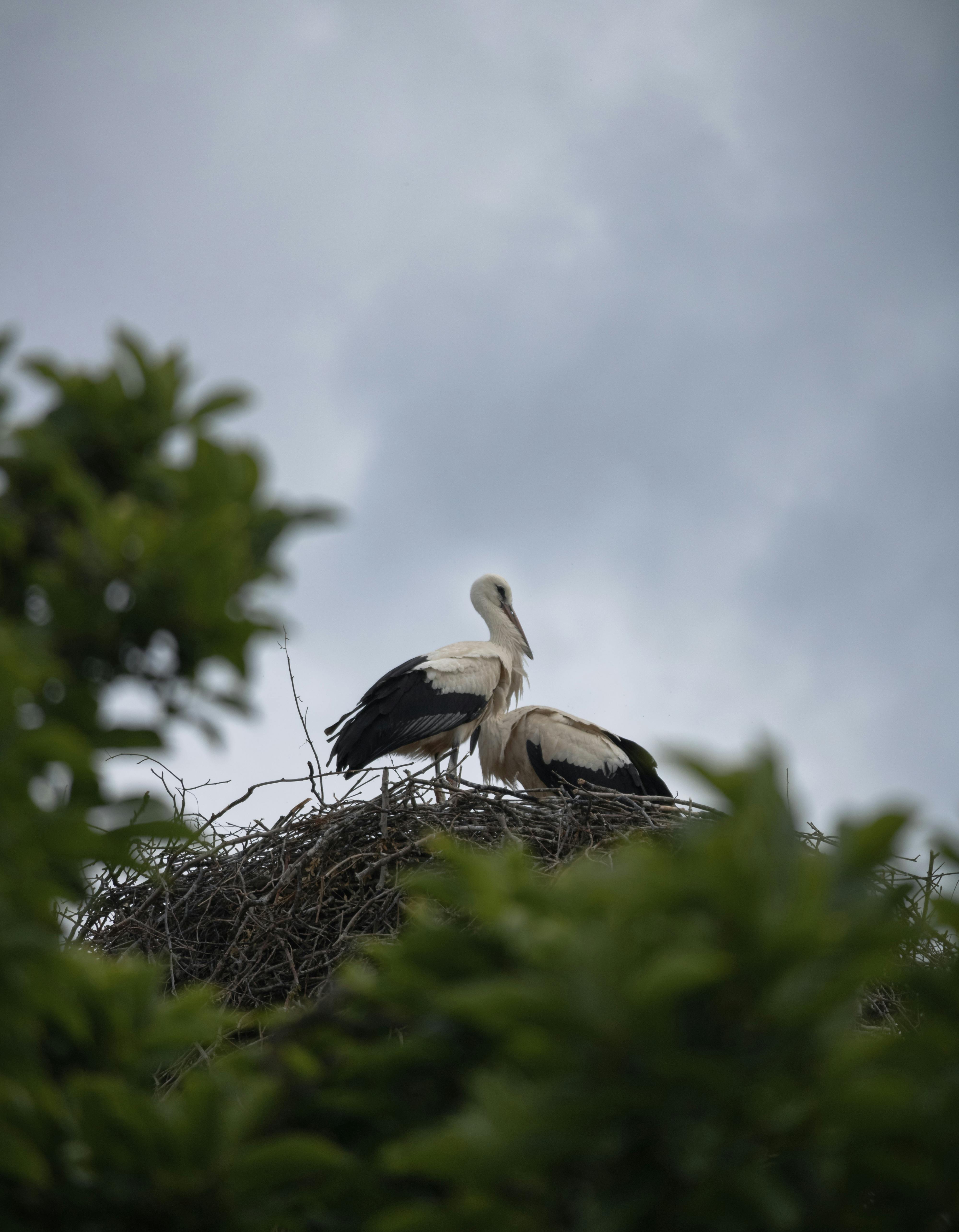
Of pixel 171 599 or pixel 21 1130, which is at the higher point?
pixel 171 599

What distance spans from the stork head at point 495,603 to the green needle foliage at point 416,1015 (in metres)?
6.43

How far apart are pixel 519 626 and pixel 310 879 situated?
385cm

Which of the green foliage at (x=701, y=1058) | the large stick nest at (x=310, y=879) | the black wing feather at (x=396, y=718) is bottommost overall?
the green foliage at (x=701, y=1058)

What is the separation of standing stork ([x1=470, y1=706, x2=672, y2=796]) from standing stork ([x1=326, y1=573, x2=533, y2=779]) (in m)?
0.30

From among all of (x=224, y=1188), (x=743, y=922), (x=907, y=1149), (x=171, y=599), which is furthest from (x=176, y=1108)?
(x=907, y=1149)

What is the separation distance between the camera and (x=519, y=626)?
26.2 feet

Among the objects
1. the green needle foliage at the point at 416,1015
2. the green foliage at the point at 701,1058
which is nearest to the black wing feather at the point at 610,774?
the green needle foliage at the point at 416,1015

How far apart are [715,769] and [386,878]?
3.23m

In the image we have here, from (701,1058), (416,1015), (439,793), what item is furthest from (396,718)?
(701,1058)

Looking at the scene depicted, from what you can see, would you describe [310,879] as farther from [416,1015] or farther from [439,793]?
[416,1015]

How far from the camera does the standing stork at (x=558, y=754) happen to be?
623 cm

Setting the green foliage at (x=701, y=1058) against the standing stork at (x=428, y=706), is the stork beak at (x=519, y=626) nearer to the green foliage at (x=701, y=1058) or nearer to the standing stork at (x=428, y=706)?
the standing stork at (x=428, y=706)

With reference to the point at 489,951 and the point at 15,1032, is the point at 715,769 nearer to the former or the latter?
the point at 489,951

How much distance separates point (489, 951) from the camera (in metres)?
1.32
